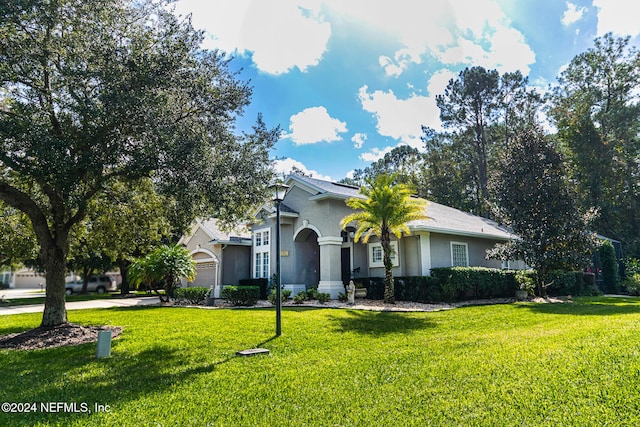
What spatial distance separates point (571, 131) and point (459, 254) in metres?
18.6

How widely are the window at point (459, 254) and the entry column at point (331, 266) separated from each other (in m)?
5.57

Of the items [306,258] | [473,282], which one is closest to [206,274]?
[306,258]

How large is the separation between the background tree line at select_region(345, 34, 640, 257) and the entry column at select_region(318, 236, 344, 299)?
27.6 ft

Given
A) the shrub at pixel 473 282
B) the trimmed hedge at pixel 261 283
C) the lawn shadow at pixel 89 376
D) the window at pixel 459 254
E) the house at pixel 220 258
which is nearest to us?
the lawn shadow at pixel 89 376

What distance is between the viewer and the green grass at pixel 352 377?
4316 millimetres

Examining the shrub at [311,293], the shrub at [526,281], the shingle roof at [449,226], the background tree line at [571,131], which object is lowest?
the shrub at [311,293]

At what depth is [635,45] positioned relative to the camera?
3234 centimetres

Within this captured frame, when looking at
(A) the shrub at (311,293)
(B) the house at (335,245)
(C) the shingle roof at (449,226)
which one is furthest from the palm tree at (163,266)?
(C) the shingle roof at (449,226)

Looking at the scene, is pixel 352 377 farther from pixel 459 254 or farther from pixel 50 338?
pixel 459 254

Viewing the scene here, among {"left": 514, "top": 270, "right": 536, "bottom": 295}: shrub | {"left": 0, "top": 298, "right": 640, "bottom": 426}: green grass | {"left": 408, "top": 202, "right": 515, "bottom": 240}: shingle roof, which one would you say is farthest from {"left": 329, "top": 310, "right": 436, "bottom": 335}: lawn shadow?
{"left": 514, "top": 270, "right": 536, "bottom": 295}: shrub

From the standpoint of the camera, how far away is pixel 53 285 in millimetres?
9836

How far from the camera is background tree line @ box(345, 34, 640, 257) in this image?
3003 centimetres

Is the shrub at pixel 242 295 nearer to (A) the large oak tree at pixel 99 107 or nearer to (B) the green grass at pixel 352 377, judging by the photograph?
(B) the green grass at pixel 352 377

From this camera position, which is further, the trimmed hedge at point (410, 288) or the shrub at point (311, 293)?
the shrub at point (311, 293)
